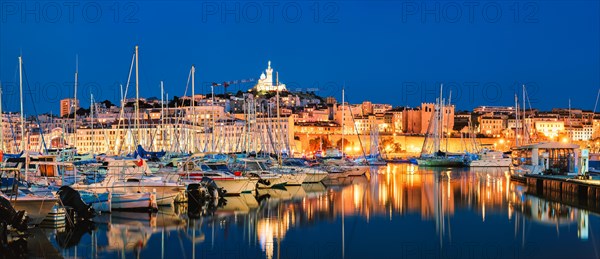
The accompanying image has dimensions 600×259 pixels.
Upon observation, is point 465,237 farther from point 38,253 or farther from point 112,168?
point 112,168

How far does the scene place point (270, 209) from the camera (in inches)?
888

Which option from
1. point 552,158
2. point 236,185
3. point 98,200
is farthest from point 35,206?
point 552,158

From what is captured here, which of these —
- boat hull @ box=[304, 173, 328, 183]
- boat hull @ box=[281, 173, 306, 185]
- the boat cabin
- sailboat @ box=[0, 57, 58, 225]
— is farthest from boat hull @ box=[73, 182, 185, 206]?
the boat cabin

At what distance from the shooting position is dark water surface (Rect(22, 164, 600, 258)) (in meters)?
14.8


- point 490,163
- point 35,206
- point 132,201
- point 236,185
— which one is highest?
point 35,206

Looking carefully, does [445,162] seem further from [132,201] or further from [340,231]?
[340,231]

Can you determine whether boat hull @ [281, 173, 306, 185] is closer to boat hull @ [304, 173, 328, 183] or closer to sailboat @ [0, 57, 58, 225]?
boat hull @ [304, 173, 328, 183]

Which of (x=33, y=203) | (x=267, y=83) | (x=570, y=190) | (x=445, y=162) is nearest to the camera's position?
(x=33, y=203)

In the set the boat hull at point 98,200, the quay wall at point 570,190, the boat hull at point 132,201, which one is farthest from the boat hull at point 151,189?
the quay wall at point 570,190

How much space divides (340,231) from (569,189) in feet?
44.2

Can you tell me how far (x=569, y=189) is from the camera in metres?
27.5

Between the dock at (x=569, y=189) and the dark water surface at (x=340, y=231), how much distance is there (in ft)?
3.02

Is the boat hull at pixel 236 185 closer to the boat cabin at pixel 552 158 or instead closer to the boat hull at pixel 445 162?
the boat cabin at pixel 552 158

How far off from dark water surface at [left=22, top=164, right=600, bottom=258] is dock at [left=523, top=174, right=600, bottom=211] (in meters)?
0.92
